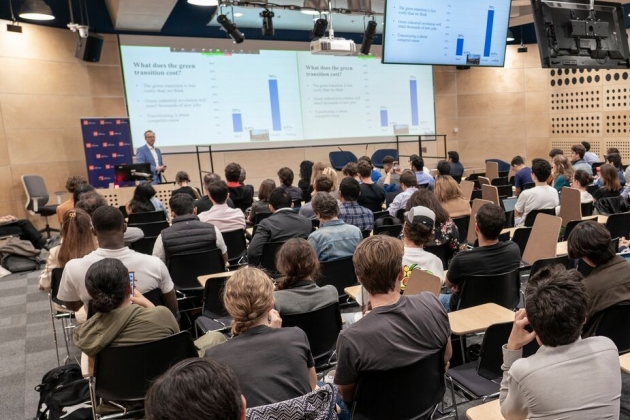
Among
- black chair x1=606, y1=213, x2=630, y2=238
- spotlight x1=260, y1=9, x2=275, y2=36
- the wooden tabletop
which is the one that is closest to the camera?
the wooden tabletop

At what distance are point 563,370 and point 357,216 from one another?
3335 millimetres

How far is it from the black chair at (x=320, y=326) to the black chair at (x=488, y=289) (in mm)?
832

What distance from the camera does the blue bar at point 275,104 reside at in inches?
439

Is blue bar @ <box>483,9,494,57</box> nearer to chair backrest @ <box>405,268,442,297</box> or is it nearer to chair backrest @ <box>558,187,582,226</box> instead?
chair backrest @ <box>558,187,582,226</box>

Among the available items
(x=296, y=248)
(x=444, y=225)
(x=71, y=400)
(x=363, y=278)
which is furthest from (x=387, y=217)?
(x=71, y=400)

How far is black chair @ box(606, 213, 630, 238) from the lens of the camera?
4.61 meters

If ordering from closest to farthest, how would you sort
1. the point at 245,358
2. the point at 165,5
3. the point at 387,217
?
the point at 245,358 → the point at 387,217 → the point at 165,5

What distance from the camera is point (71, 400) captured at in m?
2.78

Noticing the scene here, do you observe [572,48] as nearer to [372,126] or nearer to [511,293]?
[511,293]

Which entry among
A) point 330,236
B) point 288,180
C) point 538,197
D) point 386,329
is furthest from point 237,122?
point 386,329

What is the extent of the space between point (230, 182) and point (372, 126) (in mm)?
6697

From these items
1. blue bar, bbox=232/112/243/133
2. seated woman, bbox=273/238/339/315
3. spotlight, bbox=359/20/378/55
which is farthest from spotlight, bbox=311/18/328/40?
seated woman, bbox=273/238/339/315

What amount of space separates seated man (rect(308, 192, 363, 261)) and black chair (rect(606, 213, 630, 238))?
2.52 meters

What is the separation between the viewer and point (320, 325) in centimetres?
270
